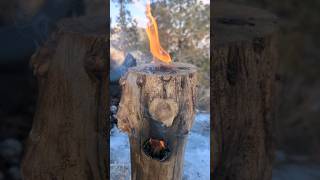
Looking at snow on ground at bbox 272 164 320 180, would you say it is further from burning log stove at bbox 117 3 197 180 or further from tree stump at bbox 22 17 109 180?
tree stump at bbox 22 17 109 180

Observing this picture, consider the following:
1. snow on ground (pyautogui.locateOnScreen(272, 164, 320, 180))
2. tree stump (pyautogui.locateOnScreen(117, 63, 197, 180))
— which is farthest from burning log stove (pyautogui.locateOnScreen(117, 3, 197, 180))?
snow on ground (pyautogui.locateOnScreen(272, 164, 320, 180))

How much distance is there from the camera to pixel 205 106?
1.80m

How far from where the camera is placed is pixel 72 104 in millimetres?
1817

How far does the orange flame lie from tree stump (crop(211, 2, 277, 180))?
0.47 feet

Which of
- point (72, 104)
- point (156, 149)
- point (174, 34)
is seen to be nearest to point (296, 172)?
point (156, 149)

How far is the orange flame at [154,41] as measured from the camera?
180cm

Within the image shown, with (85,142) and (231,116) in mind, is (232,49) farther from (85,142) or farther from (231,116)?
(85,142)

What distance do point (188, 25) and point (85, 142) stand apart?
0.47 meters

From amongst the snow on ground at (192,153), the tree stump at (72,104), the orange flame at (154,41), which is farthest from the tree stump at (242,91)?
the tree stump at (72,104)

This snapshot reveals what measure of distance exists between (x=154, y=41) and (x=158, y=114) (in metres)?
0.22

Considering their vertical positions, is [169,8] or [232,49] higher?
[169,8]

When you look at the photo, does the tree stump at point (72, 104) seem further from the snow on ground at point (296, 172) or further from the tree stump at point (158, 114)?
the snow on ground at point (296, 172)

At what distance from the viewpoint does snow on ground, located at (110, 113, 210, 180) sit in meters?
1.81

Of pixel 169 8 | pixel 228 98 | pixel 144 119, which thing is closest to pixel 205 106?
pixel 228 98
